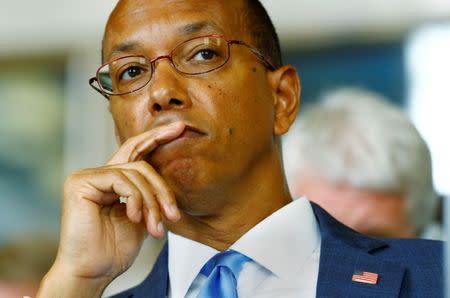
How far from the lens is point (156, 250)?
21.2 feet

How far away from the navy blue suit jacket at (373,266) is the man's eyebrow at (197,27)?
59cm

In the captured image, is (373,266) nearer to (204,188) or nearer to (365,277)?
(365,277)

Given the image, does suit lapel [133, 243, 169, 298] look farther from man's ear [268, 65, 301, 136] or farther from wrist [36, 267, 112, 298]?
man's ear [268, 65, 301, 136]

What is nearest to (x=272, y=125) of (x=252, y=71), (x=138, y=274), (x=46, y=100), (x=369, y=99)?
(x=252, y=71)

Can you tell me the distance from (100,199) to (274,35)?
2.51ft

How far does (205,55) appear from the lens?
264 cm

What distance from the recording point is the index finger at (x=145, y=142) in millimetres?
2500

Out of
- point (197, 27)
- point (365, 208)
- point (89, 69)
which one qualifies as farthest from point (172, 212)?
point (89, 69)

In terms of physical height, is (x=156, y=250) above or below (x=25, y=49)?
below

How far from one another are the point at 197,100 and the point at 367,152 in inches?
54.1

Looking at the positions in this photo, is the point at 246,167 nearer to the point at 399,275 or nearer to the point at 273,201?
the point at 273,201

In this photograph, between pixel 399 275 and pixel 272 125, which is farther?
pixel 272 125

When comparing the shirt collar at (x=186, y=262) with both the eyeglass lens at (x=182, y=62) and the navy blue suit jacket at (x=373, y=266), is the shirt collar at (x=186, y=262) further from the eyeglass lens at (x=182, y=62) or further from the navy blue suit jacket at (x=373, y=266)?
the eyeglass lens at (x=182, y=62)

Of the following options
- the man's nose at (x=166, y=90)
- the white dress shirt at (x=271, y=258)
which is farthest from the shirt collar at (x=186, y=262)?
the man's nose at (x=166, y=90)
